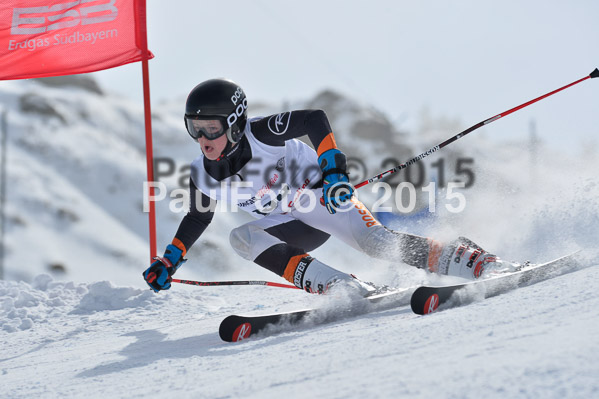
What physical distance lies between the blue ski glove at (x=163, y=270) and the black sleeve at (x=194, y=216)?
0.37ft

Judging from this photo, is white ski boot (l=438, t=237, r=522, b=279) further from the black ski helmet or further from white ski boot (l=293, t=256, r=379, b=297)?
the black ski helmet

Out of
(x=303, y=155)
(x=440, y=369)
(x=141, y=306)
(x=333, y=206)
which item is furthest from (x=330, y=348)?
(x=141, y=306)

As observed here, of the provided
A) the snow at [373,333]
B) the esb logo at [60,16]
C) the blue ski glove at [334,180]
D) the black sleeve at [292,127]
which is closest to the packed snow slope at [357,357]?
the snow at [373,333]

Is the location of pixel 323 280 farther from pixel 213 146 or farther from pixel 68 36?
pixel 68 36

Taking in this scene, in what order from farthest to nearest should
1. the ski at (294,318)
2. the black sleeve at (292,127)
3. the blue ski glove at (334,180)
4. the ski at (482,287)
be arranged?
the black sleeve at (292,127), the blue ski glove at (334,180), the ski at (294,318), the ski at (482,287)

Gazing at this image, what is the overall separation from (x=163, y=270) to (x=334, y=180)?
4.04 ft

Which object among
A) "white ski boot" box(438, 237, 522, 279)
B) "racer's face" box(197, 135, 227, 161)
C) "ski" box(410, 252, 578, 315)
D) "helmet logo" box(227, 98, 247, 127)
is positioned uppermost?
"helmet logo" box(227, 98, 247, 127)

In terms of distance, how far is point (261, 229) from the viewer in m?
3.66

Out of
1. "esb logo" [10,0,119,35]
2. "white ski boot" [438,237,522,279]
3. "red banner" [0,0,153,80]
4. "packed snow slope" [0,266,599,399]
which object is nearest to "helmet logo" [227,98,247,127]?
"packed snow slope" [0,266,599,399]

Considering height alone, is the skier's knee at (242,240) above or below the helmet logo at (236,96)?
below

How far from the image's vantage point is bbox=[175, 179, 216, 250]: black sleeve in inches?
154

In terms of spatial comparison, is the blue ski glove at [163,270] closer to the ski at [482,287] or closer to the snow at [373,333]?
the snow at [373,333]

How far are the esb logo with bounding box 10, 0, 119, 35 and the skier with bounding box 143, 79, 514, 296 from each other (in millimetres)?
3053

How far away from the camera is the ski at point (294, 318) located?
9.30ft
